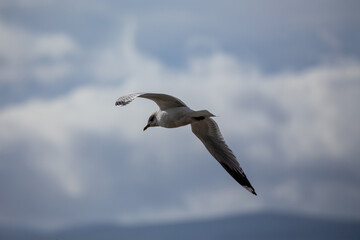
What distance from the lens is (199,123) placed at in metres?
12.3

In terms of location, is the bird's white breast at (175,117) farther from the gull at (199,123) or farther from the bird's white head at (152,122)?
the bird's white head at (152,122)

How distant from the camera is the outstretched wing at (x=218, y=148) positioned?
485 inches

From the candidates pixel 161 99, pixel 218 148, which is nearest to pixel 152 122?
pixel 161 99

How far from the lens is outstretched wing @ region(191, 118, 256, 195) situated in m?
12.3

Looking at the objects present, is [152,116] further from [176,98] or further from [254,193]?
[254,193]

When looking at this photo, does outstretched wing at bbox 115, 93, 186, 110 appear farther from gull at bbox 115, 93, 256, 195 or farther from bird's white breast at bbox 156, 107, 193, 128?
bird's white breast at bbox 156, 107, 193, 128

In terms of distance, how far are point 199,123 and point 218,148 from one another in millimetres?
569

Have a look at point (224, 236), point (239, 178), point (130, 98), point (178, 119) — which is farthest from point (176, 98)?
point (224, 236)

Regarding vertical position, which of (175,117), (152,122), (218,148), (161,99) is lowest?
(218,148)

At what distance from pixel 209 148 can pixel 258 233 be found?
7528 inches

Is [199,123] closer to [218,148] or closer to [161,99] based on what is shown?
[218,148]

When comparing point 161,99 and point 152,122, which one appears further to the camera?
point 152,122

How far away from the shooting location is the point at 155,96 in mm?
11141

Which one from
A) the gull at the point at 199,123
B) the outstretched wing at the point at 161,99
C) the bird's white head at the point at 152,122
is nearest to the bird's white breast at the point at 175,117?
the gull at the point at 199,123
